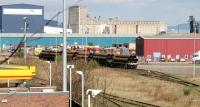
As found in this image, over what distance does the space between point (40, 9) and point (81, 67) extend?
409 ft

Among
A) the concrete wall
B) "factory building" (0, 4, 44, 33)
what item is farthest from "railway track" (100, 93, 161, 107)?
"factory building" (0, 4, 44, 33)

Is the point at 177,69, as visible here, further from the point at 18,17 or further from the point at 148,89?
the point at 18,17

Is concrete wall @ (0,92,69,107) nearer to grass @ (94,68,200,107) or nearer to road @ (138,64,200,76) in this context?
grass @ (94,68,200,107)

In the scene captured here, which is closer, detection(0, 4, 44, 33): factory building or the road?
the road

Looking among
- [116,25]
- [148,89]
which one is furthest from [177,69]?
[116,25]

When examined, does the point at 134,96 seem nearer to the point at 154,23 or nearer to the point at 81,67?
the point at 81,67

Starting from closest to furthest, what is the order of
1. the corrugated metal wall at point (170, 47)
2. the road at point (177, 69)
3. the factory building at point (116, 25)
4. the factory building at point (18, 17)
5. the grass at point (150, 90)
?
1. the grass at point (150, 90)
2. the road at point (177, 69)
3. the corrugated metal wall at point (170, 47)
4. the factory building at point (18, 17)
5. the factory building at point (116, 25)

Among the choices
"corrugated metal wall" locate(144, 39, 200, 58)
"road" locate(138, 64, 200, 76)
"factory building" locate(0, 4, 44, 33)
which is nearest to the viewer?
"road" locate(138, 64, 200, 76)

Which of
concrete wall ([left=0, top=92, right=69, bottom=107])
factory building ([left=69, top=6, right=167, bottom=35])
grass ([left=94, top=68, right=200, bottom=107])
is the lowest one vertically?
grass ([left=94, top=68, right=200, bottom=107])

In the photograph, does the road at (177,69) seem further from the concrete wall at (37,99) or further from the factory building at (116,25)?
the factory building at (116,25)

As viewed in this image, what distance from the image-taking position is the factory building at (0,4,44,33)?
484ft

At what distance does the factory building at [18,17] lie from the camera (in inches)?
5802

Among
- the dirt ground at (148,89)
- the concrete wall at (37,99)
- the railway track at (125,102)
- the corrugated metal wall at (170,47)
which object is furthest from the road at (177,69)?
the concrete wall at (37,99)

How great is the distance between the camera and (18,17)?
150125mm
